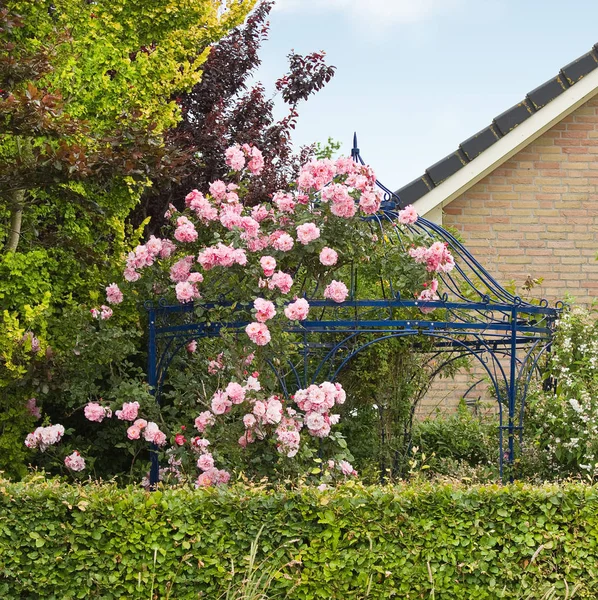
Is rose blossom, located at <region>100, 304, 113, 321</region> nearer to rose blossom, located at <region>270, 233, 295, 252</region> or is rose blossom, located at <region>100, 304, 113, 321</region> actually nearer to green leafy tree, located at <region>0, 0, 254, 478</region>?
green leafy tree, located at <region>0, 0, 254, 478</region>

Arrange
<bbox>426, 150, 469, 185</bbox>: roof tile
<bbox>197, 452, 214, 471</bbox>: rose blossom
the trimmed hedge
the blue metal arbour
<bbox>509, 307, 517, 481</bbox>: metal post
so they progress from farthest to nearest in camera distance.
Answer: <bbox>426, 150, 469, 185</bbox>: roof tile
<bbox>509, 307, 517, 481</bbox>: metal post
the blue metal arbour
<bbox>197, 452, 214, 471</bbox>: rose blossom
the trimmed hedge

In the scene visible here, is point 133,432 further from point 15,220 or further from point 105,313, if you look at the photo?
point 15,220

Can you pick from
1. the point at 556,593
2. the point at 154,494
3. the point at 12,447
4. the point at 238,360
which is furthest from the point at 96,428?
the point at 556,593

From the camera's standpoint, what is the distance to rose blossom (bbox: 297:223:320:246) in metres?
6.05

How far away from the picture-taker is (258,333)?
5.79 metres

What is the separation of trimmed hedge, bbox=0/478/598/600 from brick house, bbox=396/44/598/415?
17.0 feet

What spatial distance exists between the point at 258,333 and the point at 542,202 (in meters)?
5.81

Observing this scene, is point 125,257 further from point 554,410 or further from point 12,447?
point 554,410

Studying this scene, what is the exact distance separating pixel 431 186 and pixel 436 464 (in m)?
3.24

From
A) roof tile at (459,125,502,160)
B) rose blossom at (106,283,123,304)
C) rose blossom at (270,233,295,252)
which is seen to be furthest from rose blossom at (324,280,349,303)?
roof tile at (459,125,502,160)

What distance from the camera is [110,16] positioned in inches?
297

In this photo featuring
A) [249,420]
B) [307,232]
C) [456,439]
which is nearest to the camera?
[249,420]


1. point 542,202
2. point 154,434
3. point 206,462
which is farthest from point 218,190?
point 542,202

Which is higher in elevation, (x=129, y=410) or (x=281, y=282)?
(x=281, y=282)
